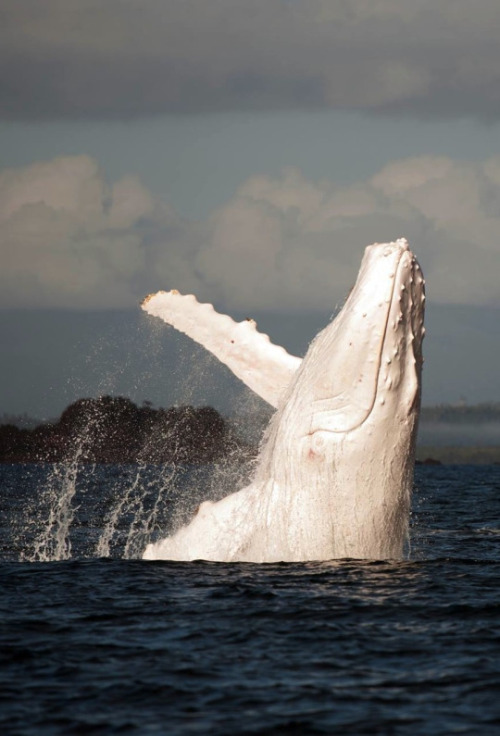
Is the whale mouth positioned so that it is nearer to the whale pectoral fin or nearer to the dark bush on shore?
the whale pectoral fin

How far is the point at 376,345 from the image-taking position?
41.8 ft

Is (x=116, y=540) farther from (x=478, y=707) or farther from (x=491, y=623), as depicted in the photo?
(x=478, y=707)

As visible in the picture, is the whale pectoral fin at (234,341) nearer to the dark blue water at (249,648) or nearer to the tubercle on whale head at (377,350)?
the tubercle on whale head at (377,350)

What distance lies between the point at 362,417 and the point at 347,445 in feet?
1.23

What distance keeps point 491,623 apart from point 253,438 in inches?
258

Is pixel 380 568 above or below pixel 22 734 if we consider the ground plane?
above

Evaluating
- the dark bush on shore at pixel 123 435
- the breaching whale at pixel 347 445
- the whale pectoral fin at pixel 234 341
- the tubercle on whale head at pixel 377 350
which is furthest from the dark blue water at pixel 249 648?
the dark bush on shore at pixel 123 435

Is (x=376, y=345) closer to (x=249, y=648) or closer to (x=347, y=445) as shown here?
(x=347, y=445)

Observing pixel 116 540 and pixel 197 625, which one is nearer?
pixel 197 625

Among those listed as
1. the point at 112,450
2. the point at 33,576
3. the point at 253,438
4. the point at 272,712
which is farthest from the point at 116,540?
the point at 112,450

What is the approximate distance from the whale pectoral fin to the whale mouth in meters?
1.79

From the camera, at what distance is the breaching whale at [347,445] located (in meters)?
12.8

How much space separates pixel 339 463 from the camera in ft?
42.8

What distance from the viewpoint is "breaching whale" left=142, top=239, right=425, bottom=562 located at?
42.0 feet
